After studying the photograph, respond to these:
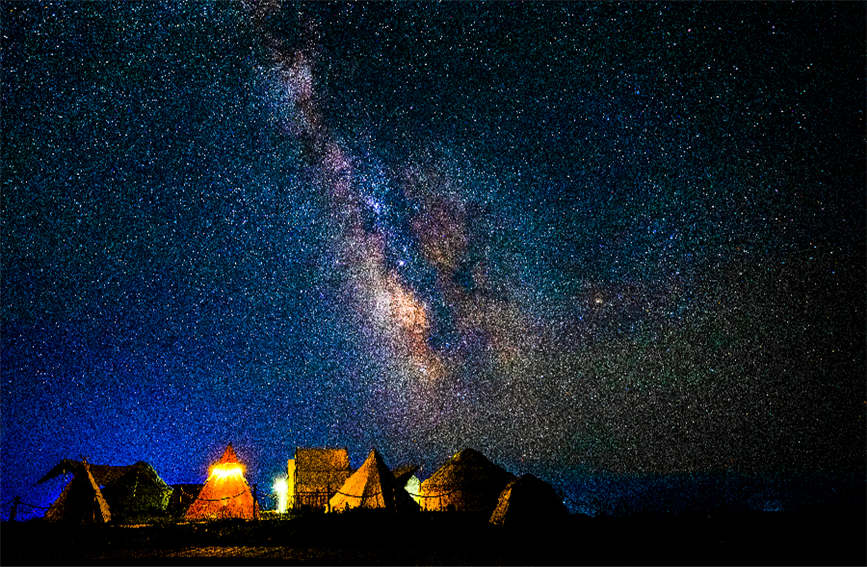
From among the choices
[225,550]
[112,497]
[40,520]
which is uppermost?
[112,497]

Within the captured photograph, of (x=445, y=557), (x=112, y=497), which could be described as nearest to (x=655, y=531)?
(x=445, y=557)

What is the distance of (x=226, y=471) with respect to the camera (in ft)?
104

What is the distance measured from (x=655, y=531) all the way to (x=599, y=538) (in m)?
2.77

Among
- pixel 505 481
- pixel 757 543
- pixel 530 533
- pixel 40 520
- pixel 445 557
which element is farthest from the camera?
pixel 505 481

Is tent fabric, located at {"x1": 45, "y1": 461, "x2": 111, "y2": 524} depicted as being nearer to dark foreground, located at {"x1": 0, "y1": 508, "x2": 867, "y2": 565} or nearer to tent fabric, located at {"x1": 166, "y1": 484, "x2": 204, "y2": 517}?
dark foreground, located at {"x1": 0, "y1": 508, "x2": 867, "y2": 565}

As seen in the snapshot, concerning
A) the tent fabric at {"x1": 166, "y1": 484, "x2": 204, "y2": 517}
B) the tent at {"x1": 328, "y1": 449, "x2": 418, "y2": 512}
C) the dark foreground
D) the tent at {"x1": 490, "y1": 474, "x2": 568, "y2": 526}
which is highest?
the tent fabric at {"x1": 166, "y1": 484, "x2": 204, "y2": 517}

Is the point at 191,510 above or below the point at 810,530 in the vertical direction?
above

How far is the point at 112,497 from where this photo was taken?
41.9m

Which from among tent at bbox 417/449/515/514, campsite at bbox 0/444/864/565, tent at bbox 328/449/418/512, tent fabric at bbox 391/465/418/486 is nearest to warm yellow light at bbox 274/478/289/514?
tent fabric at bbox 391/465/418/486

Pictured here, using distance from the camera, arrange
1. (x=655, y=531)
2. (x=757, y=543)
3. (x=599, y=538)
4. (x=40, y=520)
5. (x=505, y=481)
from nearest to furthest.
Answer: (x=757, y=543) < (x=599, y=538) < (x=655, y=531) < (x=40, y=520) < (x=505, y=481)

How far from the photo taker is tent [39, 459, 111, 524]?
85.9 feet

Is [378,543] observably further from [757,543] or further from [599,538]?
[757,543]

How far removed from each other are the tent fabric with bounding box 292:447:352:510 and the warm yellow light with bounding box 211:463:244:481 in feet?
27.4

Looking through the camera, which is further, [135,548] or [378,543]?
[378,543]
